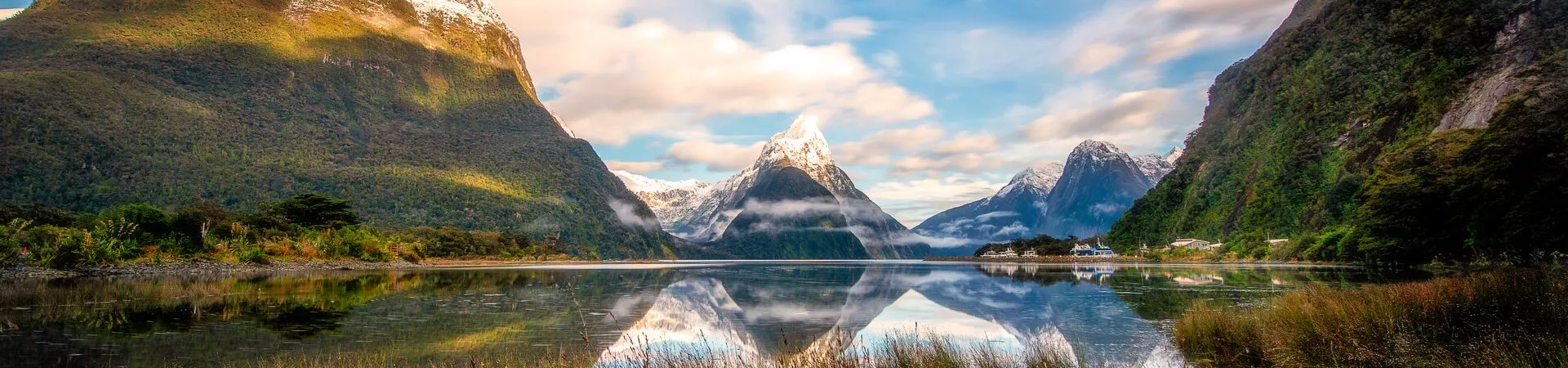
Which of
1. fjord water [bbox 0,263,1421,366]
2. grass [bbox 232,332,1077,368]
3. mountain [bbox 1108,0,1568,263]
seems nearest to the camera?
grass [bbox 232,332,1077,368]

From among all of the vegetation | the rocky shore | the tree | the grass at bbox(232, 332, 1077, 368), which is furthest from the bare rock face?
the tree

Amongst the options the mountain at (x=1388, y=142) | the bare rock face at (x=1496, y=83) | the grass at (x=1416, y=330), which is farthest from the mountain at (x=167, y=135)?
the bare rock face at (x=1496, y=83)

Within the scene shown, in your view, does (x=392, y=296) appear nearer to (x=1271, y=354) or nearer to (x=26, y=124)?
(x=1271, y=354)


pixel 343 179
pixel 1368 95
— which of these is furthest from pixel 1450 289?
pixel 343 179

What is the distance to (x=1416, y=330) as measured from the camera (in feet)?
43.0

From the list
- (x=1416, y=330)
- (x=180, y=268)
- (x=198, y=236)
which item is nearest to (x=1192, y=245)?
(x=1416, y=330)

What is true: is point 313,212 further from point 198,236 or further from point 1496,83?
point 1496,83

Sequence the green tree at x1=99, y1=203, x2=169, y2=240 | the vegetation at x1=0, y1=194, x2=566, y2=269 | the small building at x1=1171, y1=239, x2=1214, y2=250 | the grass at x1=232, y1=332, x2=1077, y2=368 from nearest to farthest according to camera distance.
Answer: the grass at x1=232, y1=332, x2=1077, y2=368 → the vegetation at x1=0, y1=194, x2=566, y2=269 → the green tree at x1=99, y1=203, x2=169, y2=240 → the small building at x1=1171, y1=239, x2=1214, y2=250

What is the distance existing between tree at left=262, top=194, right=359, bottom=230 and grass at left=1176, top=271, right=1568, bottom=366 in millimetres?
100082

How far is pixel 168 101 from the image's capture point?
519ft

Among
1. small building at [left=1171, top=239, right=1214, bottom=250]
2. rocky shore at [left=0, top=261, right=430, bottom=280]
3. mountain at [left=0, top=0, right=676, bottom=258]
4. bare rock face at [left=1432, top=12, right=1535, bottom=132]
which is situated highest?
mountain at [left=0, top=0, right=676, bottom=258]

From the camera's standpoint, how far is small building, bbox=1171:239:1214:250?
13580cm

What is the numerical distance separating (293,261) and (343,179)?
101 m

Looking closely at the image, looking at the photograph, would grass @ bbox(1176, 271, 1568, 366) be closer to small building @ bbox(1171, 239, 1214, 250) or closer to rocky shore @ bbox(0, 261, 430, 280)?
rocky shore @ bbox(0, 261, 430, 280)
